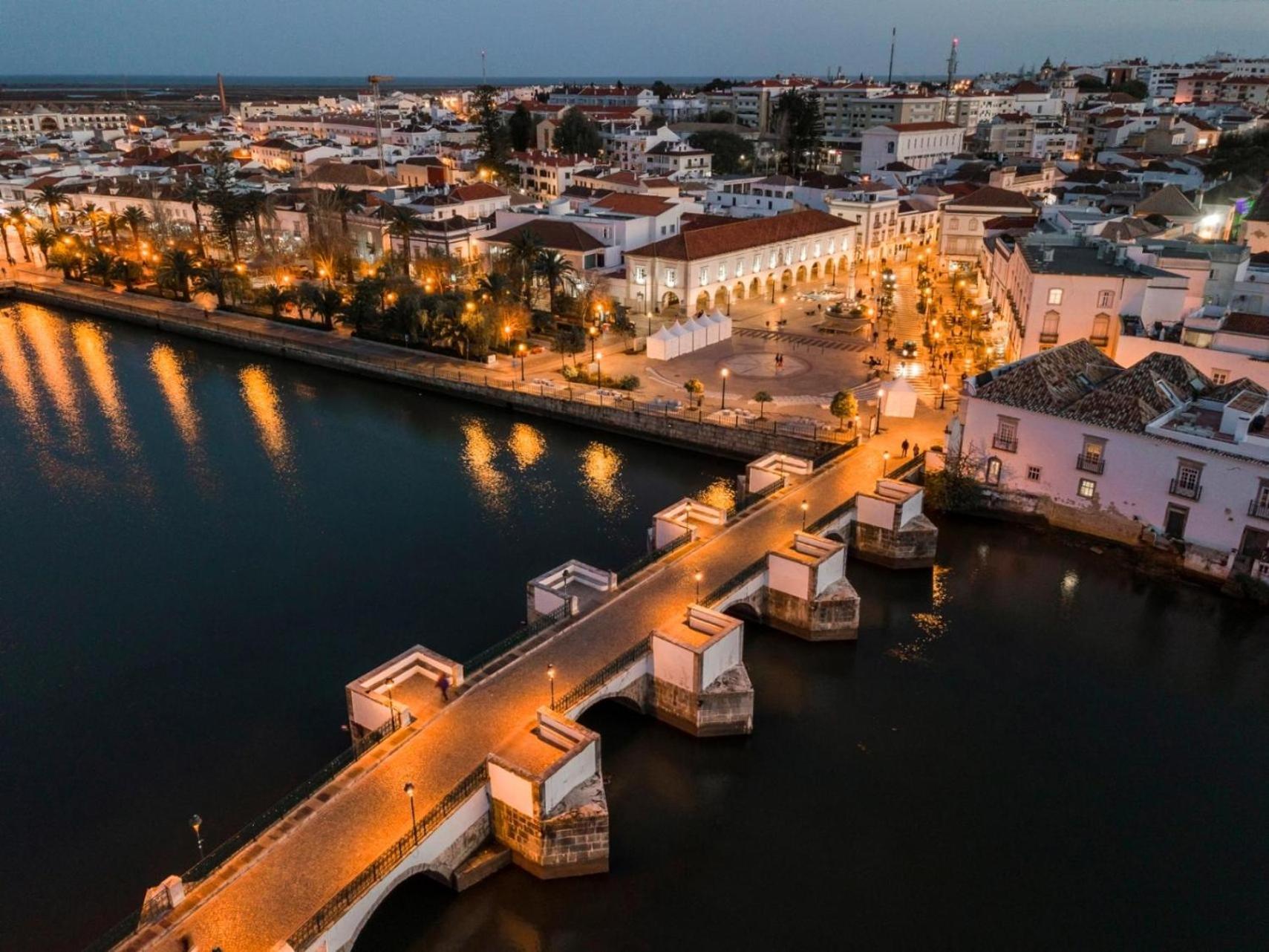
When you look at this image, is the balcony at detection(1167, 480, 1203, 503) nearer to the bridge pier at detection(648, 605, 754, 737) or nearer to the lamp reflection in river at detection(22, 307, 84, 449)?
the bridge pier at detection(648, 605, 754, 737)

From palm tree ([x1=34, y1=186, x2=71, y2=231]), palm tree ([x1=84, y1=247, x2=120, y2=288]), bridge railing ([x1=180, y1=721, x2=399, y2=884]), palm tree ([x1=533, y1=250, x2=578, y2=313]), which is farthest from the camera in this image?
palm tree ([x1=34, y1=186, x2=71, y2=231])

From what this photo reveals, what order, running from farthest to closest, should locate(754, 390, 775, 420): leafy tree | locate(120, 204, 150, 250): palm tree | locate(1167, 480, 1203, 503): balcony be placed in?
locate(120, 204, 150, 250): palm tree → locate(754, 390, 775, 420): leafy tree → locate(1167, 480, 1203, 503): balcony

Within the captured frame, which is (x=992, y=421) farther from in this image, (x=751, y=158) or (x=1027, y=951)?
(x=751, y=158)

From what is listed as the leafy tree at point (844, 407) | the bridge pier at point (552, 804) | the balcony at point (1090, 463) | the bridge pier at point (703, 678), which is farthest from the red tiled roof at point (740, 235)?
the bridge pier at point (552, 804)

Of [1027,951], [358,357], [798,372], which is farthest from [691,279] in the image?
[1027,951]

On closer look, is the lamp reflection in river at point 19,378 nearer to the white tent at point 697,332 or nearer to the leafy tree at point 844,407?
the white tent at point 697,332

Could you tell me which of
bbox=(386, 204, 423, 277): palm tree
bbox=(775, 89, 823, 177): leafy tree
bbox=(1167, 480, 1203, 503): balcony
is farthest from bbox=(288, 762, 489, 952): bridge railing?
bbox=(775, 89, 823, 177): leafy tree

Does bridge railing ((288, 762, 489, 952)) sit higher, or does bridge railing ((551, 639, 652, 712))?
bridge railing ((288, 762, 489, 952))
